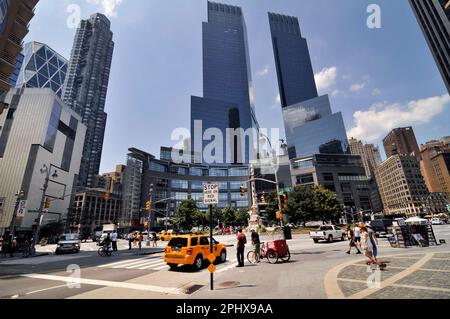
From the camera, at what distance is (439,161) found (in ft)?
460

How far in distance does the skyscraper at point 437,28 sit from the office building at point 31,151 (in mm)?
104789

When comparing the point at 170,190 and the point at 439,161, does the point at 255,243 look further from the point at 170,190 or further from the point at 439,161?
the point at 439,161

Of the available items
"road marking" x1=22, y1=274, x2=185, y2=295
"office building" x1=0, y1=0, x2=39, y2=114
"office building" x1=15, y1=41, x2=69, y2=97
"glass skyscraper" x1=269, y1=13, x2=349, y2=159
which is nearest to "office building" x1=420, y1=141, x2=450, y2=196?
"glass skyscraper" x1=269, y1=13, x2=349, y2=159

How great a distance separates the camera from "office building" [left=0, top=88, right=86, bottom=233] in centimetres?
5588

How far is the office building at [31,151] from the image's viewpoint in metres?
55.9

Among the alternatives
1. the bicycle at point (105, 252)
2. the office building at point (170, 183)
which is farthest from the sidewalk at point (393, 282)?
the office building at point (170, 183)

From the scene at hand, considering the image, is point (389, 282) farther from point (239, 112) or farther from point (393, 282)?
point (239, 112)

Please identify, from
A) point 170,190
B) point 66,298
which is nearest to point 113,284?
point 66,298

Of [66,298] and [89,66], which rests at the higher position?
[89,66]

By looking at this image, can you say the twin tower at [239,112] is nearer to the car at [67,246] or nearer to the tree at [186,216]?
the tree at [186,216]

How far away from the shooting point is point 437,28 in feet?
191
